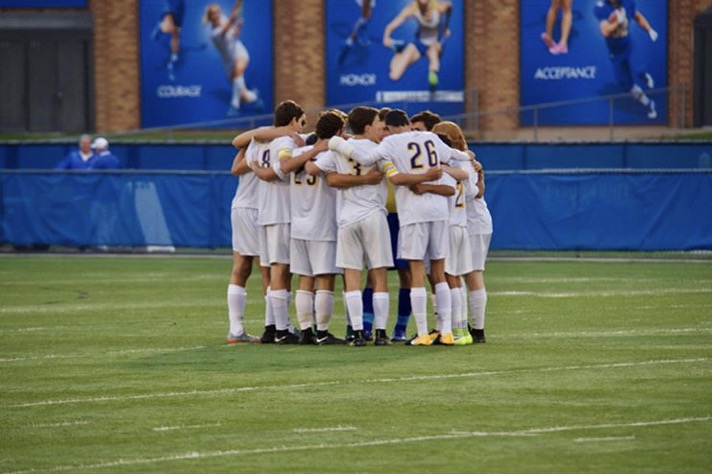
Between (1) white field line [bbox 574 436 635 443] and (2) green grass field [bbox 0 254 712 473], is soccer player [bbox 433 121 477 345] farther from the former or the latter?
(1) white field line [bbox 574 436 635 443]

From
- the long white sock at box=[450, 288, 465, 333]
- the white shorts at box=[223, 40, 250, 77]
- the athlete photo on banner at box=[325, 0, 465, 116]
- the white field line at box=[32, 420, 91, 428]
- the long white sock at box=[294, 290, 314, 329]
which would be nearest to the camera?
the white field line at box=[32, 420, 91, 428]

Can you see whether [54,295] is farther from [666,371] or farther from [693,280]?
[666,371]

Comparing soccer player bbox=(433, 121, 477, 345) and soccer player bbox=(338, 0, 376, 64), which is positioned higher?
soccer player bbox=(338, 0, 376, 64)

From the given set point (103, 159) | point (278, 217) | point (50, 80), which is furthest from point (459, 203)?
point (50, 80)

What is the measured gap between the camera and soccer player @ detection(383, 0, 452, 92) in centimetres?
4119

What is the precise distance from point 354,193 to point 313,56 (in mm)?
27593

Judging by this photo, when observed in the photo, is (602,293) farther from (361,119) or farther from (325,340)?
(361,119)

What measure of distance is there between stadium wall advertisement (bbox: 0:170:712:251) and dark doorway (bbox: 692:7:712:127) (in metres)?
13.0

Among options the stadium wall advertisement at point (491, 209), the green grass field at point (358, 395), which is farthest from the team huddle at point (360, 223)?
the stadium wall advertisement at point (491, 209)

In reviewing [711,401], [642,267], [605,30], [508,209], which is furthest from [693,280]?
[605,30]

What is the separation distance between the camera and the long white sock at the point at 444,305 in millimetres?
14500

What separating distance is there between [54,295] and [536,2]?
21.9 m

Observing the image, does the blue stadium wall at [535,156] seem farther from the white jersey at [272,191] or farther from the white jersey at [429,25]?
the white jersey at [272,191]

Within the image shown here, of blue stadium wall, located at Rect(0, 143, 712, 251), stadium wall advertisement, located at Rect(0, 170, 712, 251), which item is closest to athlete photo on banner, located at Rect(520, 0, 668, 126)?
blue stadium wall, located at Rect(0, 143, 712, 251)
